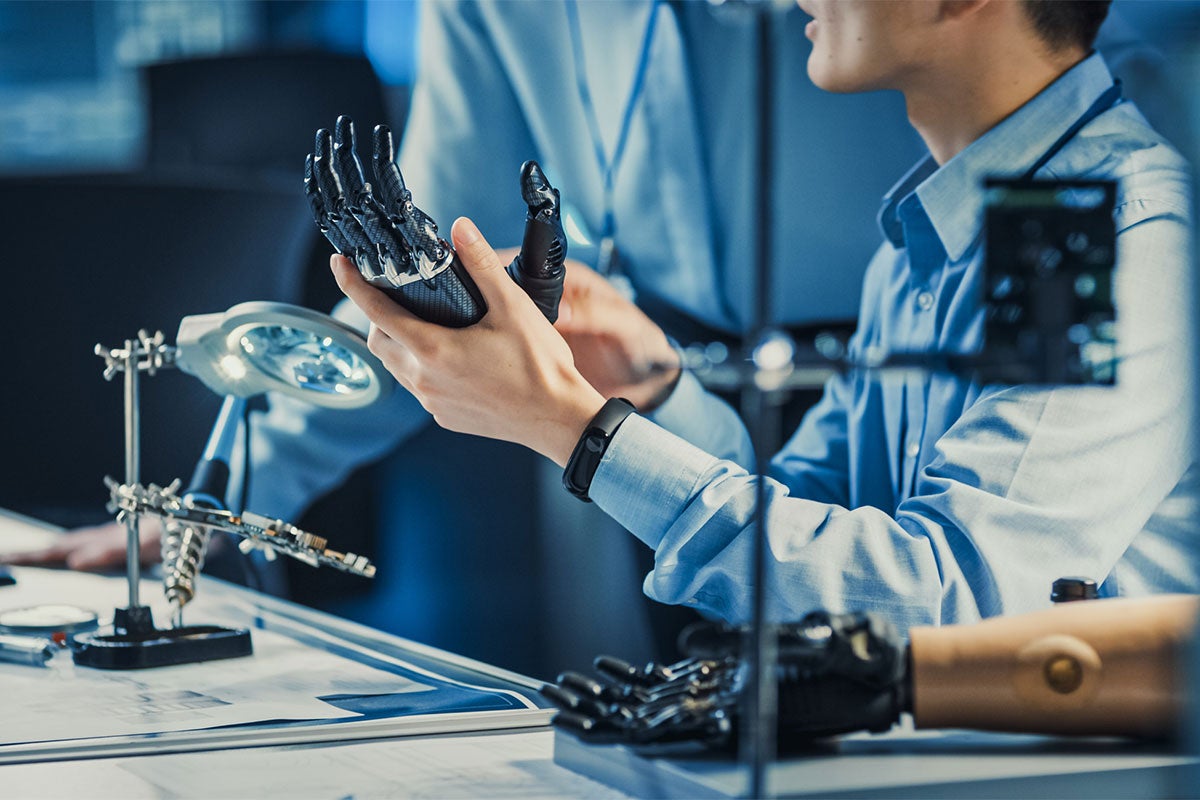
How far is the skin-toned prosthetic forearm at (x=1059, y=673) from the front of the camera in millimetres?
805

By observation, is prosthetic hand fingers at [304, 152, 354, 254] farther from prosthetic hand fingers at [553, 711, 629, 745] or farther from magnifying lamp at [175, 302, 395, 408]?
prosthetic hand fingers at [553, 711, 629, 745]

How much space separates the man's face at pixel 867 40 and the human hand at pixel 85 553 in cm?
94

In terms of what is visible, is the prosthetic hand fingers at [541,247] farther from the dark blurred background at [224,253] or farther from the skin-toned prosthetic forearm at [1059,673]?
the dark blurred background at [224,253]

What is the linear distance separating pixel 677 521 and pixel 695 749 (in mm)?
384

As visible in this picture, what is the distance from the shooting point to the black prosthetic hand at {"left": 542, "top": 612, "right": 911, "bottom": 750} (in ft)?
2.55

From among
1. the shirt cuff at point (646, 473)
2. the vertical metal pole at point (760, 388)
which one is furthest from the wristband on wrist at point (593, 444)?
the vertical metal pole at point (760, 388)

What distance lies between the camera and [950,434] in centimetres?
124

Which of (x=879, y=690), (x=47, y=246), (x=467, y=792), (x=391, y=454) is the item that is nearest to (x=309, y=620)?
(x=391, y=454)

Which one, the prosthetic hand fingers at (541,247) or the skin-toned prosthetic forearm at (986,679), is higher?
the prosthetic hand fingers at (541,247)

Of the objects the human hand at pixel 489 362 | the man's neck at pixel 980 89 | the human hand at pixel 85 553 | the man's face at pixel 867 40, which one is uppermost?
the man's face at pixel 867 40

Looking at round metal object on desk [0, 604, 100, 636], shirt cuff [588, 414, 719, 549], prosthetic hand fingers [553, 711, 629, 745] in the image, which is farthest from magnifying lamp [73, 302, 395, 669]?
prosthetic hand fingers [553, 711, 629, 745]

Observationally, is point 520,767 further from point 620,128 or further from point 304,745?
point 620,128

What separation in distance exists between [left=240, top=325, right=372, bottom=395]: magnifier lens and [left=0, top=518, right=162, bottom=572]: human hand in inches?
20.1

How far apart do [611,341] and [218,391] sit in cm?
42
